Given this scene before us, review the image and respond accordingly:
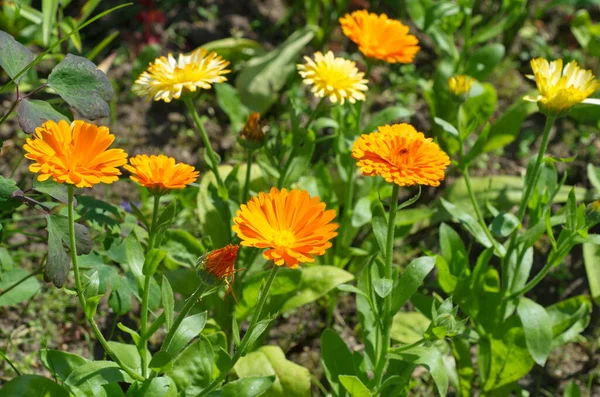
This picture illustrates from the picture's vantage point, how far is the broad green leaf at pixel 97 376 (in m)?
1.71

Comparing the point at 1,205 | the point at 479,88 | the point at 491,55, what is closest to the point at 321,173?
the point at 479,88

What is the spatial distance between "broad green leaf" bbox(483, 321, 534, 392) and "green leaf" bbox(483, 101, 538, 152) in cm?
98

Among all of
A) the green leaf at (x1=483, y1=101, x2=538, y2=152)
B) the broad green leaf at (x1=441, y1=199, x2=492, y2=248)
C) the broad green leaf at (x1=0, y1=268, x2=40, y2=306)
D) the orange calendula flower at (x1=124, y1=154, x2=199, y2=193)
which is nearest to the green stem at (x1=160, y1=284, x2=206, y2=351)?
the orange calendula flower at (x1=124, y1=154, x2=199, y2=193)

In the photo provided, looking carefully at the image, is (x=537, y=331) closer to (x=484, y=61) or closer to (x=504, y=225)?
(x=504, y=225)

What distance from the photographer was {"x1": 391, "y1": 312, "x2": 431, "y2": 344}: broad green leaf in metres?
2.31

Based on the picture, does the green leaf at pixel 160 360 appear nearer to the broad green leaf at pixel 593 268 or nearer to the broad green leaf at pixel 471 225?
the broad green leaf at pixel 471 225

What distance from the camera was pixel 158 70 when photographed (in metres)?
1.99

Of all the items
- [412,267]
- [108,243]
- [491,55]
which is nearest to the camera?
[412,267]

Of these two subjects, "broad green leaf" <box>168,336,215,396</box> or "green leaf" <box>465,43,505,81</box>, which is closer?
"broad green leaf" <box>168,336,215,396</box>

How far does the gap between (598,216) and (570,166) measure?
1435 mm

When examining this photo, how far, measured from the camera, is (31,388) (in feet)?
5.95

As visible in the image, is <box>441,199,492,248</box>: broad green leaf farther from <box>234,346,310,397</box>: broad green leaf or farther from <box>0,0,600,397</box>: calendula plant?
<box>234,346,310,397</box>: broad green leaf

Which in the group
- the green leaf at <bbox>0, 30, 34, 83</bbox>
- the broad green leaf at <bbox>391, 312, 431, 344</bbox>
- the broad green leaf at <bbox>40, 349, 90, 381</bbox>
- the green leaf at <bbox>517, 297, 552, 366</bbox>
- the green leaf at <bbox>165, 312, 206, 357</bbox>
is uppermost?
the green leaf at <bbox>0, 30, 34, 83</bbox>

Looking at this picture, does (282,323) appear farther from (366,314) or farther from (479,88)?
(479,88)
